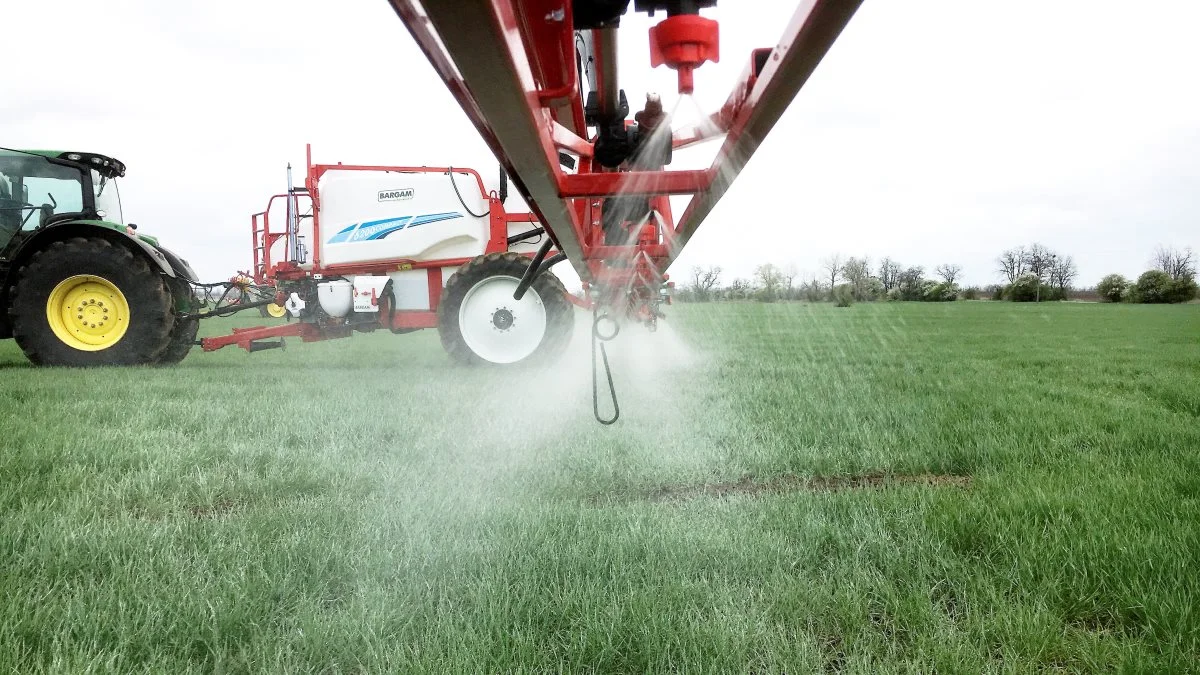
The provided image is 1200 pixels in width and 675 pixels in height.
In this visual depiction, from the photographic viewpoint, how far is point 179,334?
22.0 feet

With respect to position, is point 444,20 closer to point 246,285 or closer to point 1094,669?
point 1094,669

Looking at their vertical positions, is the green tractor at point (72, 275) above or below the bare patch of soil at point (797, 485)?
above

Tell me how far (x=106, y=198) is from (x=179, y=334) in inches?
64.4

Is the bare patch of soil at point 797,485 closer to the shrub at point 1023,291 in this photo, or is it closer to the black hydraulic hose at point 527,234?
the black hydraulic hose at point 527,234

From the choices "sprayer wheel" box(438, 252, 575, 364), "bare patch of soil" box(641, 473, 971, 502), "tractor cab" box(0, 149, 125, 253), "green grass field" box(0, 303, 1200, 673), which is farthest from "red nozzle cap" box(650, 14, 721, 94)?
"tractor cab" box(0, 149, 125, 253)

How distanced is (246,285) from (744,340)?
703 cm

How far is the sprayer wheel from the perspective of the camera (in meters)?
6.39

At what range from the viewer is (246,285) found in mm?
7379

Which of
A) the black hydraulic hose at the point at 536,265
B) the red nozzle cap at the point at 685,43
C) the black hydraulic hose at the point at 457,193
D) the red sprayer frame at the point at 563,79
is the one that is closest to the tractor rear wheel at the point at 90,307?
the black hydraulic hose at the point at 457,193

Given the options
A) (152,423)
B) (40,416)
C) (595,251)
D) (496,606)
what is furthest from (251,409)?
(496,606)

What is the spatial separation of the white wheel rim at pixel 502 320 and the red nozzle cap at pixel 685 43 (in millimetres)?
4989

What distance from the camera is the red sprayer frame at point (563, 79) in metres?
1.09

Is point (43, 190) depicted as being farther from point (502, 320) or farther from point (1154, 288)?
point (1154, 288)

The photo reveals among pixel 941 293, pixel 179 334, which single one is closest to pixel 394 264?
pixel 179 334
